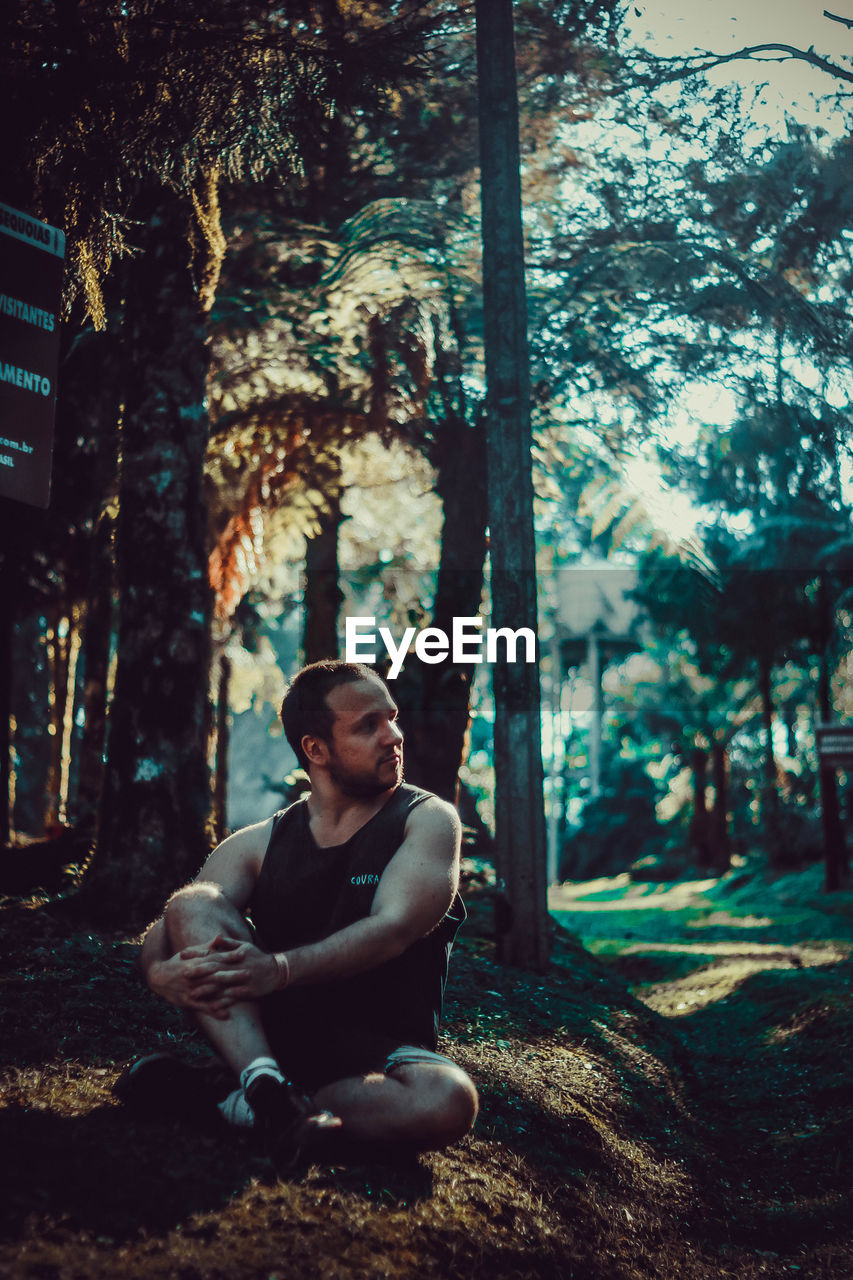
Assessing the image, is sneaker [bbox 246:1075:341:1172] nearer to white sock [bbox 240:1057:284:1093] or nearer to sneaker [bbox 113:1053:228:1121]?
white sock [bbox 240:1057:284:1093]

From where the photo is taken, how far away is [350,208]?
1359cm

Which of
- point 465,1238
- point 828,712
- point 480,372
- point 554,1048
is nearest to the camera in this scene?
point 465,1238

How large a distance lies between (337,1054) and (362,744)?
1.01 meters

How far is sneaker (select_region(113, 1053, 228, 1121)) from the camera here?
3684 mm

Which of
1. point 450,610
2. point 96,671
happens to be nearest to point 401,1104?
point 450,610

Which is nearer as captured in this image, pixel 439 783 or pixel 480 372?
pixel 439 783

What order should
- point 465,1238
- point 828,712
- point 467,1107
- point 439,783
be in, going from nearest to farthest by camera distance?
point 465,1238, point 467,1107, point 439,783, point 828,712

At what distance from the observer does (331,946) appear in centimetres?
360

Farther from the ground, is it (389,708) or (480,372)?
(480,372)

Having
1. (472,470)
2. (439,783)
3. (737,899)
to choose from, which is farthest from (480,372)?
(737,899)

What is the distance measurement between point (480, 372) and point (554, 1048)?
27.7 ft

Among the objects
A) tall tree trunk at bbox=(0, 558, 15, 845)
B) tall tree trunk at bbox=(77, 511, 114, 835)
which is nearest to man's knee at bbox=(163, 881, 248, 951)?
tall tree trunk at bbox=(77, 511, 114, 835)

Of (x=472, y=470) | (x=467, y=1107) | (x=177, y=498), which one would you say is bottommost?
(x=467, y=1107)

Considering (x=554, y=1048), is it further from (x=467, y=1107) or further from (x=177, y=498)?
(x=177, y=498)
